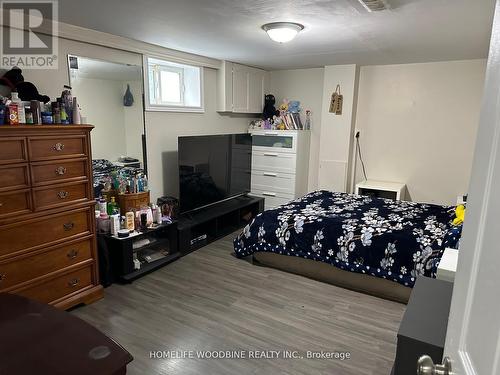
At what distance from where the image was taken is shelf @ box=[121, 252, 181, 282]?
9.98 ft

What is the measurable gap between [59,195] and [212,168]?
6.51ft

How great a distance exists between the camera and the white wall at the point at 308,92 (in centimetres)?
505

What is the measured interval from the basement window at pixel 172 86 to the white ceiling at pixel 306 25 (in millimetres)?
366

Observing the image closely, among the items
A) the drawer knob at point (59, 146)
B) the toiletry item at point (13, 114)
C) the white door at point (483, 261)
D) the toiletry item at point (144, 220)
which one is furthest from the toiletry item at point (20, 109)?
the white door at point (483, 261)

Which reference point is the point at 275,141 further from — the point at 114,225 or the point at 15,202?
the point at 15,202

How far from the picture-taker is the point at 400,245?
277 cm

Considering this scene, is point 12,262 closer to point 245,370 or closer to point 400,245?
point 245,370

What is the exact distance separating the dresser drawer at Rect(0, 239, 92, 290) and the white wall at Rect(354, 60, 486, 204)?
3.88 meters

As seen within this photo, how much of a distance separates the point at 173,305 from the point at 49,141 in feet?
4.99

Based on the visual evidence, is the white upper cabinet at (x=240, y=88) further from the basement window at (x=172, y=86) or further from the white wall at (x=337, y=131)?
the white wall at (x=337, y=131)

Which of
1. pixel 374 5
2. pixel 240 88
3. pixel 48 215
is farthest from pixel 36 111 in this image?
pixel 240 88

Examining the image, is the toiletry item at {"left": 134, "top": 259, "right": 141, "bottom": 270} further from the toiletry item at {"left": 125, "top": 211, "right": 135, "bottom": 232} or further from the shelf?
the toiletry item at {"left": 125, "top": 211, "right": 135, "bottom": 232}

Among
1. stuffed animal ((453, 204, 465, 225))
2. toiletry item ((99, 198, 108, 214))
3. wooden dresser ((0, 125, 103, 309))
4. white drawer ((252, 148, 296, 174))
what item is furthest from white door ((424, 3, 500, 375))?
white drawer ((252, 148, 296, 174))

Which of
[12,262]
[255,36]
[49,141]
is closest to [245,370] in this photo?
[12,262]
